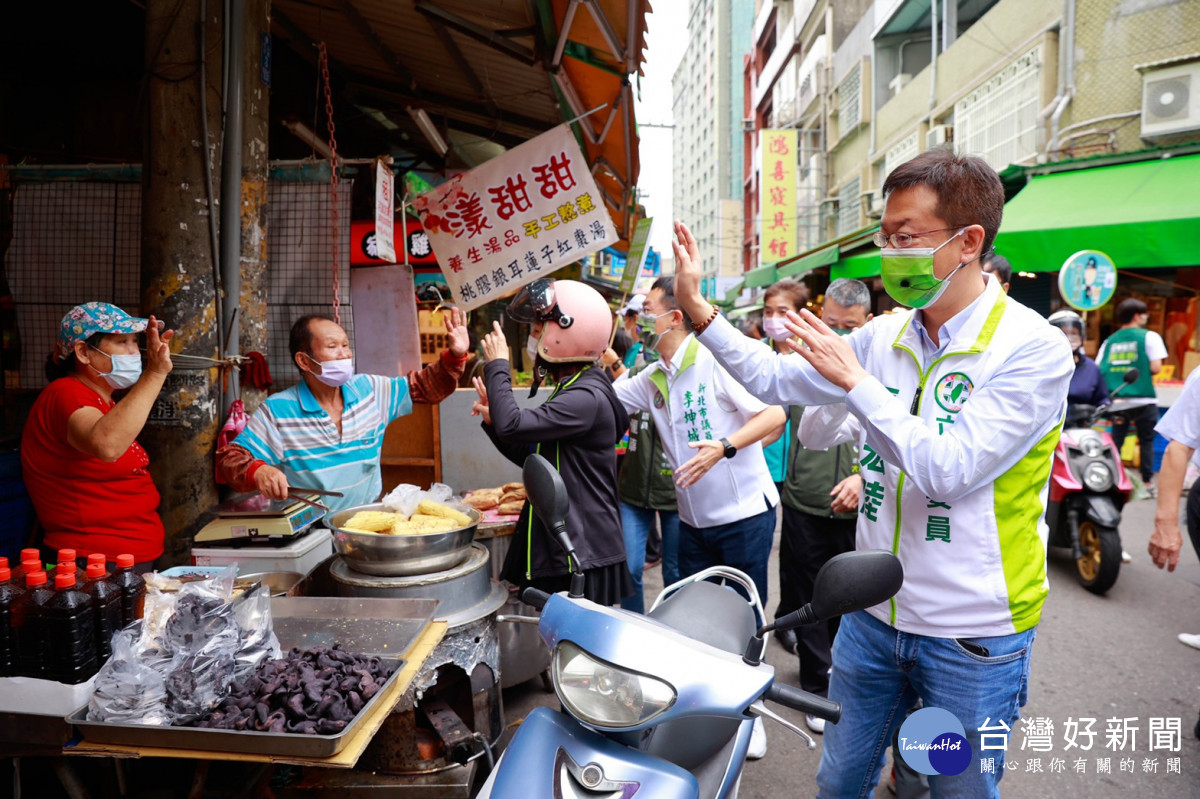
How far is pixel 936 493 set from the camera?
69.9 inches

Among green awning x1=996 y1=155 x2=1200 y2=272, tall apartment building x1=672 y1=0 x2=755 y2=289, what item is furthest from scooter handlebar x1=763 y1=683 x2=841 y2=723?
tall apartment building x1=672 y1=0 x2=755 y2=289

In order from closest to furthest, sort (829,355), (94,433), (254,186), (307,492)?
(829,355) → (94,433) → (307,492) → (254,186)

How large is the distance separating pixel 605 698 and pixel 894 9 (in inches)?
843

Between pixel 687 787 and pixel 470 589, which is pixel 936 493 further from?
pixel 470 589

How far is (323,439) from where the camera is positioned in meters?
3.57

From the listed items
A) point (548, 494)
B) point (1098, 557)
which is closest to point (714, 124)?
point (1098, 557)

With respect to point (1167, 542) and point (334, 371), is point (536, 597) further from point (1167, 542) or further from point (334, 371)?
point (1167, 542)

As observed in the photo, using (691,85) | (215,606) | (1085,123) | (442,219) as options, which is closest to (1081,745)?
(215,606)

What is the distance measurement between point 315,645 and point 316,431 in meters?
1.33

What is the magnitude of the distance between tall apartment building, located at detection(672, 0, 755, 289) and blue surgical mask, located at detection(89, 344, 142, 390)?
3946cm

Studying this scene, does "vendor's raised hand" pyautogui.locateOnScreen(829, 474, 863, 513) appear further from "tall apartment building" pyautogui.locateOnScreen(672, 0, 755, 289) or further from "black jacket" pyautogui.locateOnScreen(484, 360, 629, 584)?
"tall apartment building" pyautogui.locateOnScreen(672, 0, 755, 289)

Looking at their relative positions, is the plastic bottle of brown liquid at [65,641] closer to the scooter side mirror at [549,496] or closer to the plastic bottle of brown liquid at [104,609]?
the plastic bottle of brown liquid at [104,609]

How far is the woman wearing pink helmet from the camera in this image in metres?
3.07

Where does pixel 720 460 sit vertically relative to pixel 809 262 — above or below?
below
